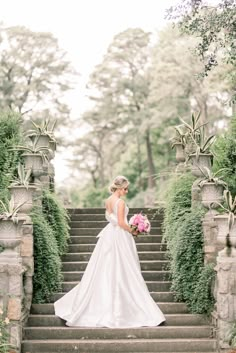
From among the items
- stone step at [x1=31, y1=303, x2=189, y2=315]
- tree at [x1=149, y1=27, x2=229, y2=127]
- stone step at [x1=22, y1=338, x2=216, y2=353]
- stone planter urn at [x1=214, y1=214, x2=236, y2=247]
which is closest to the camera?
stone planter urn at [x1=214, y1=214, x2=236, y2=247]

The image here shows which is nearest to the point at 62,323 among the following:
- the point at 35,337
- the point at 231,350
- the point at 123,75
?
the point at 35,337

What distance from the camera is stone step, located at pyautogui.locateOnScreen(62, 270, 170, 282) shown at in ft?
34.3

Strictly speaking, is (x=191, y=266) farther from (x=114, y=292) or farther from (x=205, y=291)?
(x=114, y=292)

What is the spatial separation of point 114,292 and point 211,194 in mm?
1917

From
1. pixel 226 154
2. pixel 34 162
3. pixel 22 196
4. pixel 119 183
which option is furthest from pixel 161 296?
pixel 226 154

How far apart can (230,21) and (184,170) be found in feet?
8.61

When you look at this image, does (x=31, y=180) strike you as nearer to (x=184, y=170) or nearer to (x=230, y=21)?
(x=184, y=170)

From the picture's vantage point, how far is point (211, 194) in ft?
31.3

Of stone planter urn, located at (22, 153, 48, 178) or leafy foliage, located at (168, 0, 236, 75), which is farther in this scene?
leafy foliage, located at (168, 0, 236, 75)

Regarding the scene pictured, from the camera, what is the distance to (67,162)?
36.5m

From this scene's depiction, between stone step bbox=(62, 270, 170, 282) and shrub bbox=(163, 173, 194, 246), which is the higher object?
shrub bbox=(163, 173, 194, 246)

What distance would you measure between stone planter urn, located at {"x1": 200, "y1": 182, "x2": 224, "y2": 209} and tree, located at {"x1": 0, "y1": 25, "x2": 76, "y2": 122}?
19.5m

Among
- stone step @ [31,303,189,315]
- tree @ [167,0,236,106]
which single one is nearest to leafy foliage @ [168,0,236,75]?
tree @ [167,0,236,106]

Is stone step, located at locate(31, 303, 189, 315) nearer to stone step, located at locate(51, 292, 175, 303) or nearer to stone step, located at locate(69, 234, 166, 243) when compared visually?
stone step, located at locate(51, 292, 175, 303)
